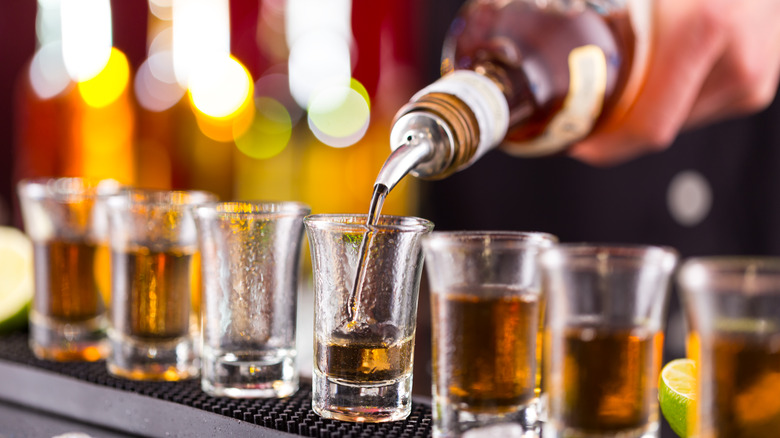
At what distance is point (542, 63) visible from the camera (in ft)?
3.30

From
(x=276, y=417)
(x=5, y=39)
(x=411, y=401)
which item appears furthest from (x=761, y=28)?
(x=5, y=39)

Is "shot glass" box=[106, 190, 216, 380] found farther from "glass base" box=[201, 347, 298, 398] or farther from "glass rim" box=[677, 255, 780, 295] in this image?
"glass rim" box=[677, 255, 780, 295]

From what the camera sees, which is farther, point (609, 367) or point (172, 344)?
point (172, 344)

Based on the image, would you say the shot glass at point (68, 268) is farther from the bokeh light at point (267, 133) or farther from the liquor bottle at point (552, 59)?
the bokeh light at point (267, 133)

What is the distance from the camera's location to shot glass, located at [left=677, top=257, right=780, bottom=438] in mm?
474

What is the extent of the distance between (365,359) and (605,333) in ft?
0.74

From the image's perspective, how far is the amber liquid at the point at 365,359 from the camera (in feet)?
2.29

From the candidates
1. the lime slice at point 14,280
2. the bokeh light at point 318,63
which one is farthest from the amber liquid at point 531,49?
the bokeh light at point 318,63

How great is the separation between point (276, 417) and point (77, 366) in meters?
0.35

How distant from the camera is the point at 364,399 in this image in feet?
2.34

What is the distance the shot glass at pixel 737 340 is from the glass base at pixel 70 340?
0.73 meters

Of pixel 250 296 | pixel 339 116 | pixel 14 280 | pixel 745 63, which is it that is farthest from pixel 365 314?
pixel 339 116

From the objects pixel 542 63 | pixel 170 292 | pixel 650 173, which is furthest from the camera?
pixel 650 173

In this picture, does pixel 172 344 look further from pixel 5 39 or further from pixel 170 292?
pixel 5 39
